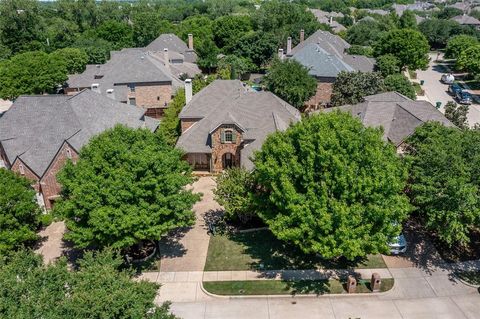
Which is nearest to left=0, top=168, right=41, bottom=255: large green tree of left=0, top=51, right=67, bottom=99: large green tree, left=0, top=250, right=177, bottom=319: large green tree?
left=0, top=250, right=177, bottom=319: large green tree

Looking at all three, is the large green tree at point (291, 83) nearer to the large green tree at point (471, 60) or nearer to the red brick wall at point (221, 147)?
the red brick wall at point (221, 147)

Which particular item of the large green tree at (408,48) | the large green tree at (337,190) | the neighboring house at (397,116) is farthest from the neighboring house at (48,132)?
the large green tree at (408,48)

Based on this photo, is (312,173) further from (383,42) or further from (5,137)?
(383,42)

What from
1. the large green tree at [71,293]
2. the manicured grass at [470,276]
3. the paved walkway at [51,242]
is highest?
the large green tree at [71,293]

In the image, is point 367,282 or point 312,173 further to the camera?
point 367,282

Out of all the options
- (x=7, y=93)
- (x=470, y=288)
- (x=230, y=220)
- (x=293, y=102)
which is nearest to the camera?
(x=470, y=288)

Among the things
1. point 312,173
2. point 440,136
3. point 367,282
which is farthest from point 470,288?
point 312,173

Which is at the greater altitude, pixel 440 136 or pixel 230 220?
pixel 440 136

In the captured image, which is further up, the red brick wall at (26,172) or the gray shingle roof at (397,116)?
the gray shingle roof at (397,116)
